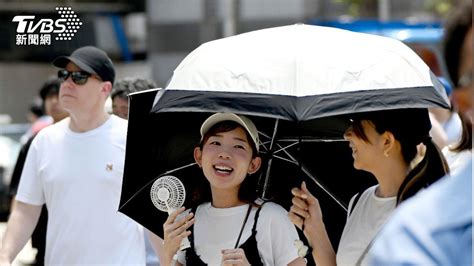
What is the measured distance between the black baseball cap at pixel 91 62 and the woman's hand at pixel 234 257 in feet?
7.15

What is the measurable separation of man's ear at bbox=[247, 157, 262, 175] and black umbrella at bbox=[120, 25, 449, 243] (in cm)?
7

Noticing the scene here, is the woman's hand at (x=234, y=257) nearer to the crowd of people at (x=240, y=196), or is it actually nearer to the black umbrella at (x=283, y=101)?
the crowd of people at (x=240, y=196)

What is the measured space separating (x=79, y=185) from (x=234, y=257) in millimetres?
1708

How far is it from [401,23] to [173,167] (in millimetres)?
17416

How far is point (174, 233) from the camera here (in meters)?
4.39

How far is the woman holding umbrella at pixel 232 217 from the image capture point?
4.30 metres

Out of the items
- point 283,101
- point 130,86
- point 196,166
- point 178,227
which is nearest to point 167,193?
point 196,166

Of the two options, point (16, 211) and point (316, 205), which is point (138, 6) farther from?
point (316, 205)

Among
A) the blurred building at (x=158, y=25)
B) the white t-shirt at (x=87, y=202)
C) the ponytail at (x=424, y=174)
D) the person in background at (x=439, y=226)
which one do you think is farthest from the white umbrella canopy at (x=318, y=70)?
the blurred building at (x=158, y=25)

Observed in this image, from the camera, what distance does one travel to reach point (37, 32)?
7184 millimetres

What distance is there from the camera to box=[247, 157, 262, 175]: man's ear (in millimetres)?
4454

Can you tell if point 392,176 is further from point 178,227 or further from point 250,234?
point 178,227

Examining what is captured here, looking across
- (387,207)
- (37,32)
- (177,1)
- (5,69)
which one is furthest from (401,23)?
(387,207)

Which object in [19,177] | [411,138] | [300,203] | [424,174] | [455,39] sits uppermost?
[455,39]
